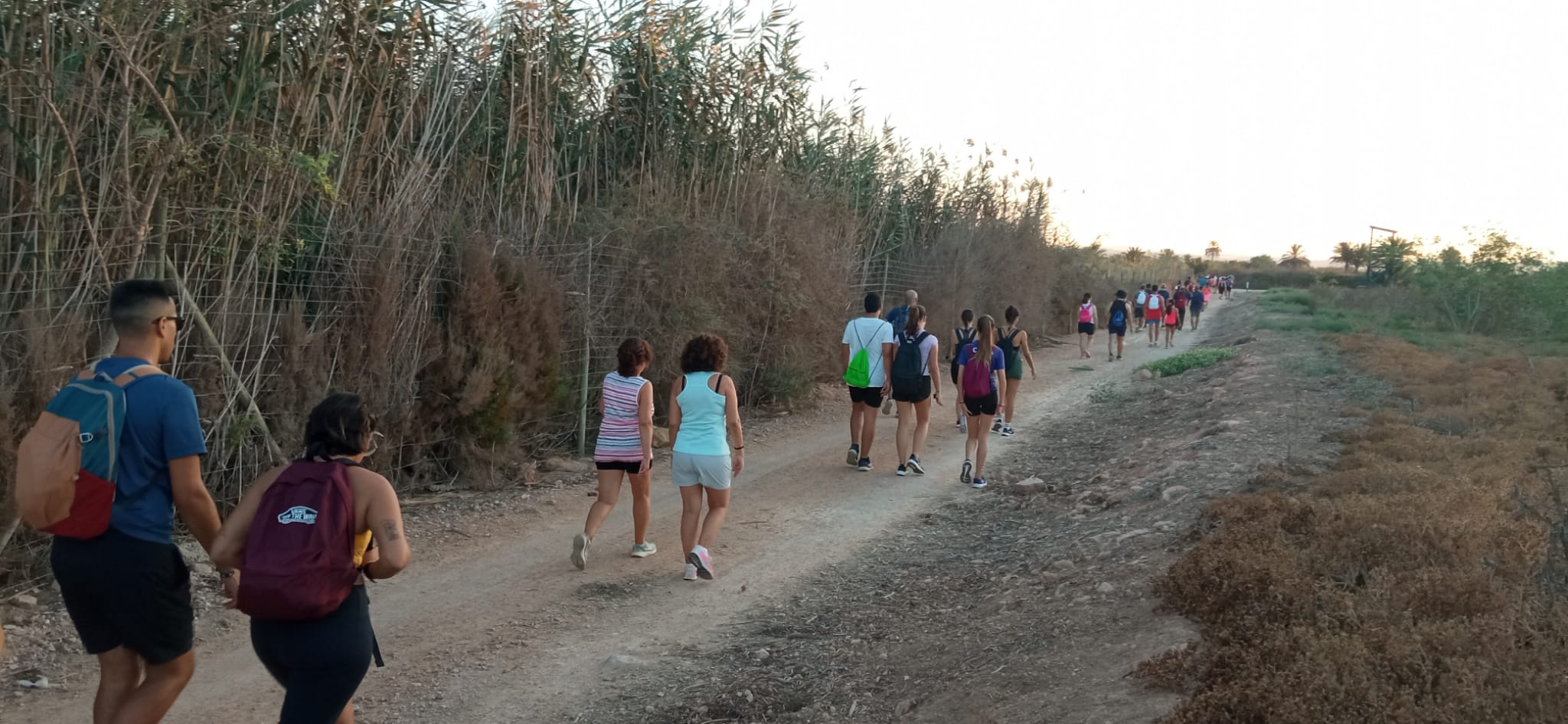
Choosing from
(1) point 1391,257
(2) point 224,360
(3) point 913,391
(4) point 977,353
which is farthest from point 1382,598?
(1) point 1391,257

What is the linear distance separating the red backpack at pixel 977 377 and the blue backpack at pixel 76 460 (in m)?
7.84

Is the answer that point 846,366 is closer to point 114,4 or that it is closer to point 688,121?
point 688,121

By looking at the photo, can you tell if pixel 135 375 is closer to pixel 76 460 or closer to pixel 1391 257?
pixel 76 460

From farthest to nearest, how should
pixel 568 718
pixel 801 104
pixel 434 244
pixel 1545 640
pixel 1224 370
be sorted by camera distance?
pixel 1224 370 < pixel 801 104 < pixel 434 244 < pixel 568 718 < pixel 1545 640

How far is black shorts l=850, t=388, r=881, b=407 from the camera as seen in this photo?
10695 millimetres

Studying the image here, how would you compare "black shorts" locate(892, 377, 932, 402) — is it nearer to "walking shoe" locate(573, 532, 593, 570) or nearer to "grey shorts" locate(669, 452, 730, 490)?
"grey shorts" locate(669, 452, 730, 490)

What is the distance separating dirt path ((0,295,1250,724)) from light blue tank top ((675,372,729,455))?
90cm

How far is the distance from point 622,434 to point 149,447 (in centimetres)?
386

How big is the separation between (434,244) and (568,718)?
5430 millimetres

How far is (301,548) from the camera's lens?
9.89 ft

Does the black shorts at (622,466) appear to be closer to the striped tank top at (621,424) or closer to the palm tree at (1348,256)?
the striped tank top at (621,424)

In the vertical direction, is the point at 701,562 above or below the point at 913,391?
below

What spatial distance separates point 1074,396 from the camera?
17.8 m

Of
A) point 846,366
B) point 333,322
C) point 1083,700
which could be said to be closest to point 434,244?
point 333,322
